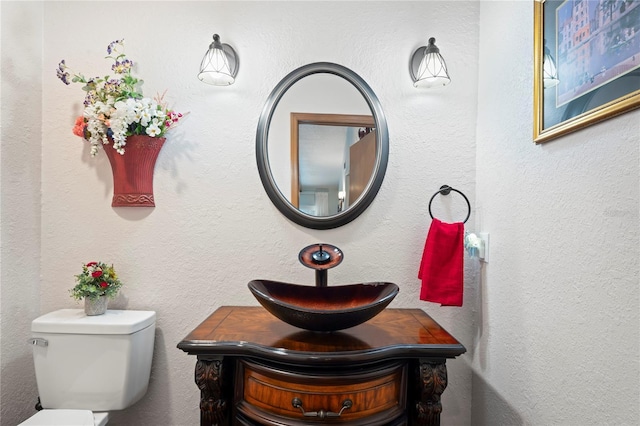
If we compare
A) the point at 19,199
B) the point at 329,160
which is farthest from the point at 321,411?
the point at 19,199

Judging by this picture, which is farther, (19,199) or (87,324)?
(19,199)

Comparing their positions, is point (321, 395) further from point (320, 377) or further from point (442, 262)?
point (442, 262)

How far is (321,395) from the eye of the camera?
0.97 m

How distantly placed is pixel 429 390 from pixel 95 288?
137 centimetres

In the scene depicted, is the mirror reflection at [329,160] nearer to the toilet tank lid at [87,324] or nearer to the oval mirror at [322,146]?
the oval mirror at [322,146]

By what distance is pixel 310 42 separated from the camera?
1.52 m

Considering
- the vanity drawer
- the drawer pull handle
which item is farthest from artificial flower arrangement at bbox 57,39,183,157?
the drawer pull handle

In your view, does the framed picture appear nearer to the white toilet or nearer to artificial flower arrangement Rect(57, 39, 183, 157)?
artificial flower arrangement Rect(57, 39, 183, 157)

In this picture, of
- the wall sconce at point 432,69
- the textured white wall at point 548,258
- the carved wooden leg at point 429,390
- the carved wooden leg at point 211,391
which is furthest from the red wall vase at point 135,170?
the textured white wall at point 548,258

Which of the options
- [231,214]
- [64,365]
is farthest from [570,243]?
[64,365]

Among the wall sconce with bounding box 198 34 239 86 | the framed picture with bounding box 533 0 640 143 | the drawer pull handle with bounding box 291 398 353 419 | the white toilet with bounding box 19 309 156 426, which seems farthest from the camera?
the wall sconce with bounding box 198 34 239 86

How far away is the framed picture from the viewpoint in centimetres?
74

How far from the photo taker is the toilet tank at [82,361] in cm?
129

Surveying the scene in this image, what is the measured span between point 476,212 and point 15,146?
2.09 m
